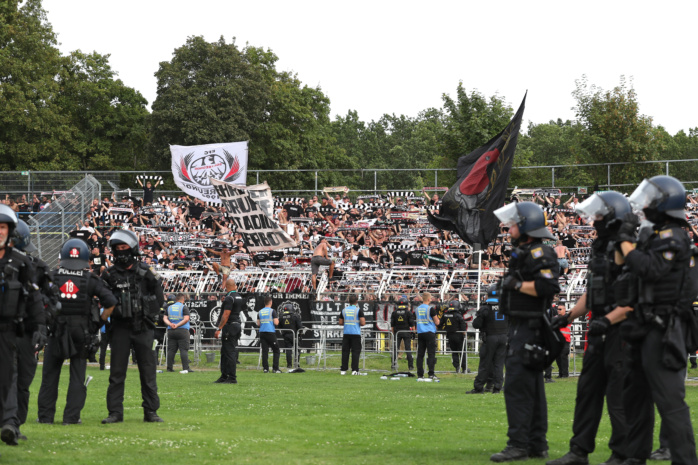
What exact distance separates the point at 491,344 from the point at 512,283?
8.84 meters

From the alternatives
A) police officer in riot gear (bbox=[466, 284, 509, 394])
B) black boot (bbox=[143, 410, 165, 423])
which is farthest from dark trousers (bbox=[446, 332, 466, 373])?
black boot (bbox=[143, 410, 165, 423])

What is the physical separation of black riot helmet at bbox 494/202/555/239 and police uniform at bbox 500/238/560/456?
207mm

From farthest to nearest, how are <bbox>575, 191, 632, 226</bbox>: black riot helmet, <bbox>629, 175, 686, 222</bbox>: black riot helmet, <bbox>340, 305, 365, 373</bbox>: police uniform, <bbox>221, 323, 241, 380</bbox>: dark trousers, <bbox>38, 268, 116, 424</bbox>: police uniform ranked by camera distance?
<bbox>340, 305, 365, 373</bbox>: police uniform
<bbox>221, 323, 241, 380</bbox>: dark trousers
<bbox>38, 268, 116, 424</bbox>: police uniform
<bbox>575, 191, 632, 226</bbox>: black riot helmet
<bbox>629, 175, 686, 222</bbox>: black riot helmet

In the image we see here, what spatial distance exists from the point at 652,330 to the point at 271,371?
1782cm

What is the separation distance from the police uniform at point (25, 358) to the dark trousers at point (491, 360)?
31.0 ft

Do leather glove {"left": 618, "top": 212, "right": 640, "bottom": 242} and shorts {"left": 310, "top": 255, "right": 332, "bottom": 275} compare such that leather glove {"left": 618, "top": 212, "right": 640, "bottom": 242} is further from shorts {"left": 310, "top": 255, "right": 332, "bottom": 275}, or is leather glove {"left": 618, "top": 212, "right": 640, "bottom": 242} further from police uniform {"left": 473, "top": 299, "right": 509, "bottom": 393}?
shorts {"left": 310, "top": 255, "right": 332, "bottom": 275}

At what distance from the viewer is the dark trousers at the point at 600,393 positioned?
7.79 m

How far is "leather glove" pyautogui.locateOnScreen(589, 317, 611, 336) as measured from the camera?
25.1 ft

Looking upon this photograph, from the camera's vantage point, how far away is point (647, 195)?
7543mm

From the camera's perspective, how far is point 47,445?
9.08m

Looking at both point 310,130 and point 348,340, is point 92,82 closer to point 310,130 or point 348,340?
point 310,130

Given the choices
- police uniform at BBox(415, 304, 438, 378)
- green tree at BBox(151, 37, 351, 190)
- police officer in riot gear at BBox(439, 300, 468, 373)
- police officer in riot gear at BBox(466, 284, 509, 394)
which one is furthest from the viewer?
green tree at BBox(151, 37, 351, 190)

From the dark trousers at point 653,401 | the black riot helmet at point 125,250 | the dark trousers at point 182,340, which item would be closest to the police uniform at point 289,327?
the dark trousers at point 182,340

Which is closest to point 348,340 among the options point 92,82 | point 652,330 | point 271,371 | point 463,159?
point 271,371
